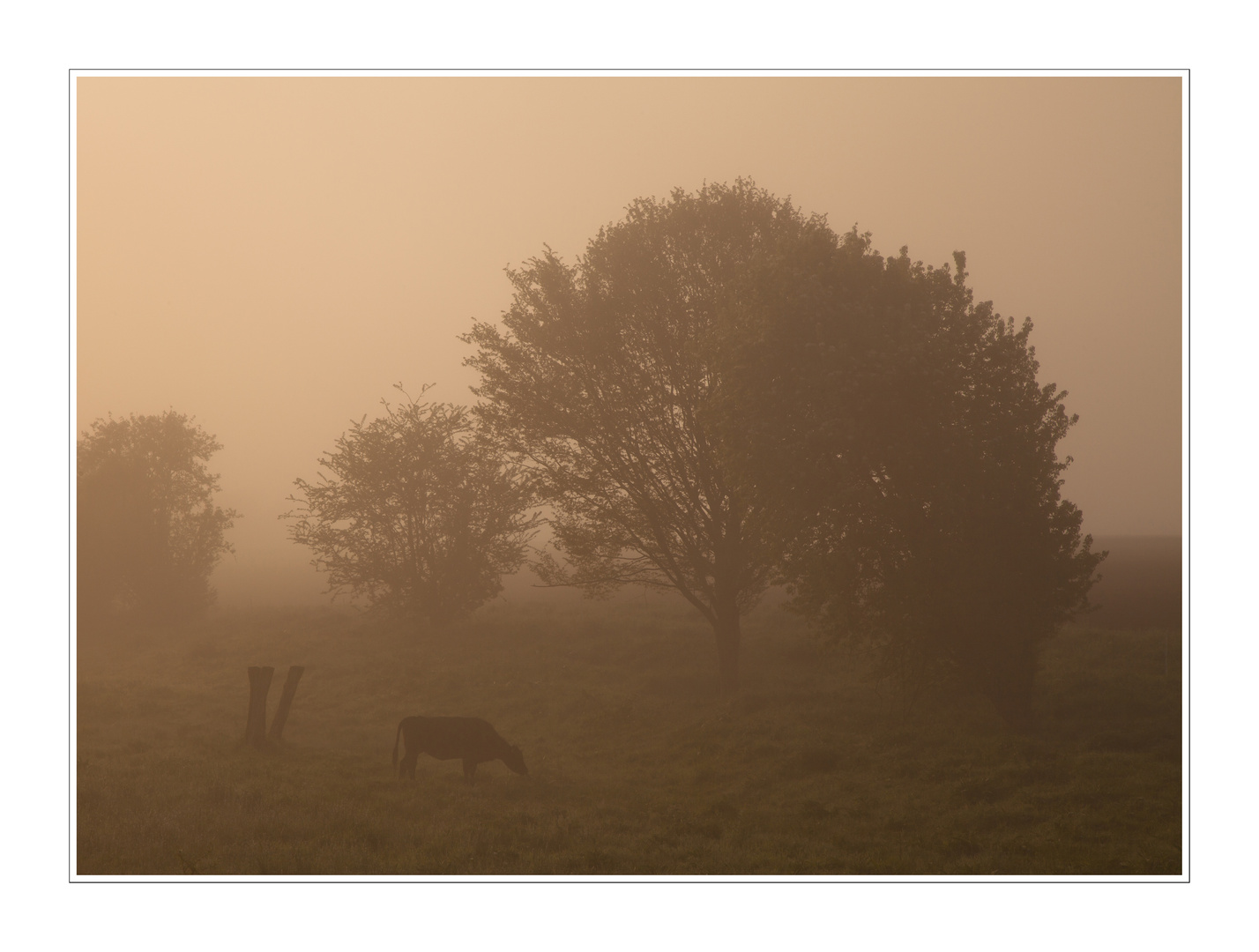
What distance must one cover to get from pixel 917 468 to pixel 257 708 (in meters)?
17.3

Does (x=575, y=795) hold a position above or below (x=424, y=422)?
below

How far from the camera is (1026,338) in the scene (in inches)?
728

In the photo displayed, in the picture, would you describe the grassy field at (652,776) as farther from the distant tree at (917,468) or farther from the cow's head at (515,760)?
the distant tree at (917,468)

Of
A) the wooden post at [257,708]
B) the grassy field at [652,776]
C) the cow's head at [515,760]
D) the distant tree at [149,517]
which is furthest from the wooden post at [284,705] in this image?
the distant tree at [149,517]

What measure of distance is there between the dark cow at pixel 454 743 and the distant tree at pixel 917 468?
318 inches

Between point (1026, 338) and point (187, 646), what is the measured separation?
111ft

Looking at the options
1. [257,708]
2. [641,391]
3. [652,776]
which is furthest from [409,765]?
[641,391]

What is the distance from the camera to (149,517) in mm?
40062

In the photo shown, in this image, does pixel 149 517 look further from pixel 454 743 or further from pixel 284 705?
pixel 454 743

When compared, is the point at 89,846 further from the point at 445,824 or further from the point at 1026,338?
the point at 1026,338

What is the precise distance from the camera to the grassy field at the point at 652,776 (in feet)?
45.6

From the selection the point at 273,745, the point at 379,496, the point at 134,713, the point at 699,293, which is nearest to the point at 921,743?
the point at 699,293

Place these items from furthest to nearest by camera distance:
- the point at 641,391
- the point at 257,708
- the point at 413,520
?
the point at 413,520, the point at 641,391, the point at 257,708

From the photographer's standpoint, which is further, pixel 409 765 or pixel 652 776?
pixel 652 776
